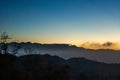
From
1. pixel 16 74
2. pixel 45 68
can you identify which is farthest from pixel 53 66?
pixel 16 74

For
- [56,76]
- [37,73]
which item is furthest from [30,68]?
[56,76]

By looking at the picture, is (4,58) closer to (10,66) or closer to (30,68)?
(10,66)

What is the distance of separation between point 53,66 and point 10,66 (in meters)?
7.94

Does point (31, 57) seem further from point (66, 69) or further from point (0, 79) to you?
point (0, 79)

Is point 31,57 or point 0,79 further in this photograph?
point 31,57

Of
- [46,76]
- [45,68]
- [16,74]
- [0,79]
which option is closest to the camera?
[0,79]

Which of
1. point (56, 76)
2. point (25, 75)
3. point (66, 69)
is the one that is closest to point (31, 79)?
point (25, 75)

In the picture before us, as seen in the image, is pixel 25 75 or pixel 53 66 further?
pixel 53 66

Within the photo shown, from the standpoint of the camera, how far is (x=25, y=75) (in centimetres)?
3488

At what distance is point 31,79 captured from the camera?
3519cm

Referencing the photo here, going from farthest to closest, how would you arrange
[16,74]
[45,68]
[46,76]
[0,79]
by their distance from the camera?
[45,68] < [46,76] < [16,74] < [0,79]

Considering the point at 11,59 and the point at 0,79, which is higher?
the point at 11,59

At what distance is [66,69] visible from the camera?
127 feet

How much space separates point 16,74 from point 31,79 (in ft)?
11.5
